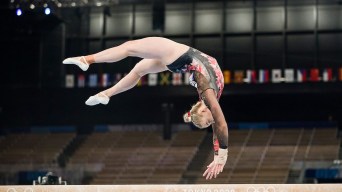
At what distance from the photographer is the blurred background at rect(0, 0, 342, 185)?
25.4 metres

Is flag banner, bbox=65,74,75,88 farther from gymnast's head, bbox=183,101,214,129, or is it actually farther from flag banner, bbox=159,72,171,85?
gymnast's head, bbox=183,101,214,129

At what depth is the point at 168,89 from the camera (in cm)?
2623

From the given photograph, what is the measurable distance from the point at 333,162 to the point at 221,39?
7.76 metres

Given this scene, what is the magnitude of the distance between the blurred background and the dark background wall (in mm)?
47

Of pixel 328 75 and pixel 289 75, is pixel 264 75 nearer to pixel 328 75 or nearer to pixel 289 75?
pixel 289 75

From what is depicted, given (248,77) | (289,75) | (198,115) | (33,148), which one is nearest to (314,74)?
(289,75)

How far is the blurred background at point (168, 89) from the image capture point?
25422mm

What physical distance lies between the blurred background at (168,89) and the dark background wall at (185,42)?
0.05 metres

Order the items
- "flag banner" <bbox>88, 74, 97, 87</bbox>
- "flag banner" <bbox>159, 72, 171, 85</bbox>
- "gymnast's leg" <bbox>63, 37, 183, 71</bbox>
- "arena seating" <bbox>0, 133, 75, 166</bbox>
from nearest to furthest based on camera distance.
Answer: "gymnast's leg" <bbox>63, 37, 183, 71</bbox>
"flag banner" <bbox>159, 72, 171, 85</bbox>
"arena seating" <bbox>0, 133, 75, 166</bbox>
"flag banner" <bbox>88, 74, 97, 87</bbox>

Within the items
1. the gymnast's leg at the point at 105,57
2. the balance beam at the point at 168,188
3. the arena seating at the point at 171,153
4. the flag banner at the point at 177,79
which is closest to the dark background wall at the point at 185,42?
the flag banner at the point at 177,79

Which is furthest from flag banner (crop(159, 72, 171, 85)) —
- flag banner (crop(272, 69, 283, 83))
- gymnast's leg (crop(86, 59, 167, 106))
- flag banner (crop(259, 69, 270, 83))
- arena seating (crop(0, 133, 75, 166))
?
gymnast's leg (crop(86, 59, 167, 106))

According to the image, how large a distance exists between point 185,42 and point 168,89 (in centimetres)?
311

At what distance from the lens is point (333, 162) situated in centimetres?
2359

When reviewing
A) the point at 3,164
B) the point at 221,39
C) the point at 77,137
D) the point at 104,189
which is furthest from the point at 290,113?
the point at 104,189
